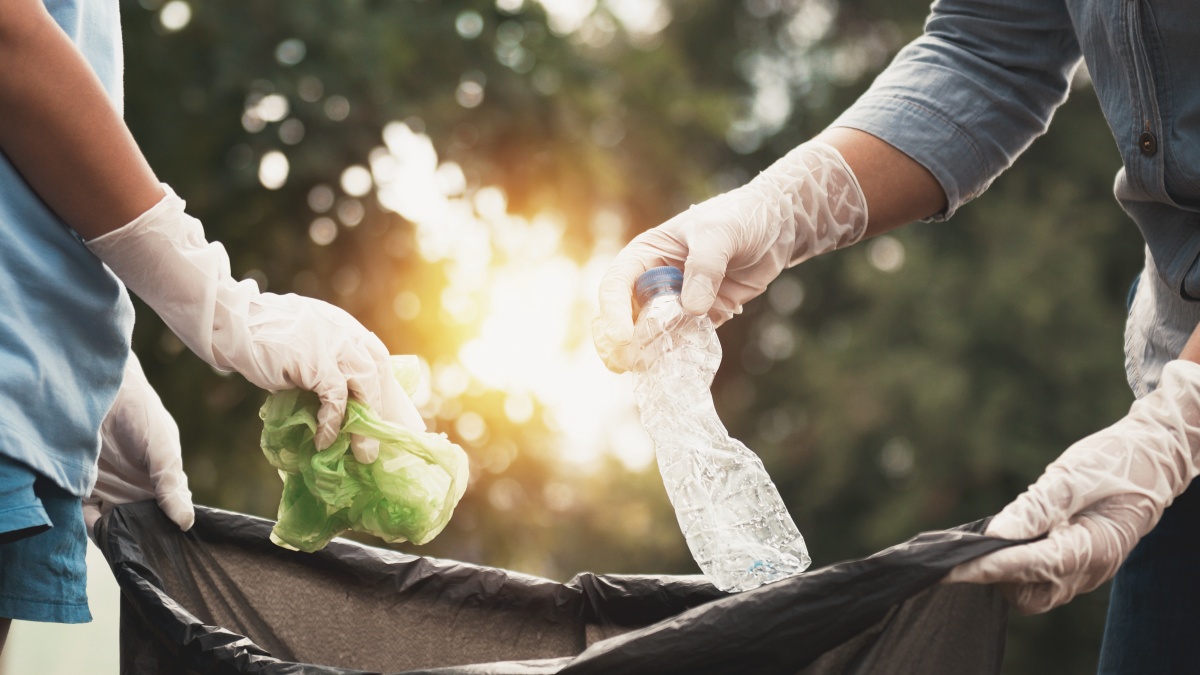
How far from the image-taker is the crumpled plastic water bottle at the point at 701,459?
1.84 m

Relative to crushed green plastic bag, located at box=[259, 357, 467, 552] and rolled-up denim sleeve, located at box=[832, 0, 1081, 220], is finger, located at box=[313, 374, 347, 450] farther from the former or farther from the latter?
rolled-up denim sleeve, located at box=[832, 0, 1081, 220]

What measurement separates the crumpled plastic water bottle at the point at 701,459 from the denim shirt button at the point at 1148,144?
685 millimetres

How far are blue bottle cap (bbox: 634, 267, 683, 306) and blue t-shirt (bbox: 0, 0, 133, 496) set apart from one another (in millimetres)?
745

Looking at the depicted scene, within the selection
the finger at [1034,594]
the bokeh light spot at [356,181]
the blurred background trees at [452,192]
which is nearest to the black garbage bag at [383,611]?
the finger at [1034,594]

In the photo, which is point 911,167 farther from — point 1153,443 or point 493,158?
point 493,158

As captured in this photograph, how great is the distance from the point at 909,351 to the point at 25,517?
12530mm

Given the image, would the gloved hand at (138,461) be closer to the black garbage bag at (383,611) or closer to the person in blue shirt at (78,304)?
the black garbage bag at (383,611)

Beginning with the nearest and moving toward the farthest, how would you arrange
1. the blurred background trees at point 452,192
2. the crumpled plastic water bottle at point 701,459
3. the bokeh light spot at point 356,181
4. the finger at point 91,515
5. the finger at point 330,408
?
the finger at point 330,408 → the finger at point 91,515 → the crumpled plastic water bottle at point 701,459 → the blurred background trees at point 452,192 → the bokeh light spot at point 356,181

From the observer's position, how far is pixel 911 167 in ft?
6.34

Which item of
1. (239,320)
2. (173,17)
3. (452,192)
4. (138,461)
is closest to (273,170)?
(173,17)

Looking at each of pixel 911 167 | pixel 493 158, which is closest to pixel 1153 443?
pixel 911 167

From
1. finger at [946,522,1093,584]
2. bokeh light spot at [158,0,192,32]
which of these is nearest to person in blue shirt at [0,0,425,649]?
finger at [946,522,1093,584]

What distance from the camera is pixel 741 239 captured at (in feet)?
6.11

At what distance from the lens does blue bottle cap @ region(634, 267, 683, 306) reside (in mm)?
1774
